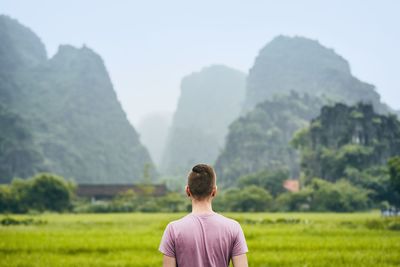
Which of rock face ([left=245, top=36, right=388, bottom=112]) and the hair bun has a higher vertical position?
rock face ([left=245, top=36, right=388, bottom=112])

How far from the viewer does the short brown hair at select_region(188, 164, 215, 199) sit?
7.09 feet

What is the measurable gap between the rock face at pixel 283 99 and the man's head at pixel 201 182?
4625 cm

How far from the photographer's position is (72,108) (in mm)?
80250

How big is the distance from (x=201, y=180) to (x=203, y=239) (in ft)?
0.81

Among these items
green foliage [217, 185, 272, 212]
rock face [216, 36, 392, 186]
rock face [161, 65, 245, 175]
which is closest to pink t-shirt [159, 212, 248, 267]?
green foliage [217, 185, 272, 212]

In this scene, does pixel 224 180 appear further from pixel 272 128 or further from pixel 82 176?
pixel 82 176

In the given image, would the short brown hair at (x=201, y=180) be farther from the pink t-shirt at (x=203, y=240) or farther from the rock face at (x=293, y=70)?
the rock face at (x=293, y=70)

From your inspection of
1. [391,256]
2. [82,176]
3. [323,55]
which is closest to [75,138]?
[82,176]

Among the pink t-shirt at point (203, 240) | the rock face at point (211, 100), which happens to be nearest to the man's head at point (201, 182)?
the pink t-shirt at point (203, 240)

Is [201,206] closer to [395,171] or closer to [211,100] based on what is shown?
[395,171]

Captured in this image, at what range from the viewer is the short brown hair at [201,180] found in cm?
216

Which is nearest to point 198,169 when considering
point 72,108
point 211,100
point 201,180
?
point 201,180

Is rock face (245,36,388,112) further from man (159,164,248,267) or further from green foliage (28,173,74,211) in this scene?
man (159,164,248,267)

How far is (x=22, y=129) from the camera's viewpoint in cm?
5294
